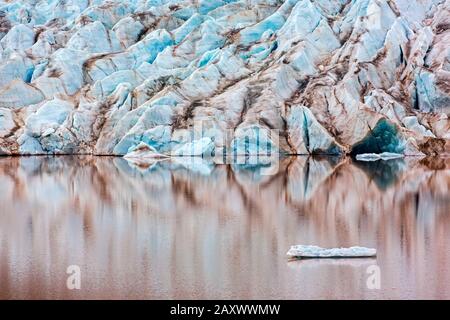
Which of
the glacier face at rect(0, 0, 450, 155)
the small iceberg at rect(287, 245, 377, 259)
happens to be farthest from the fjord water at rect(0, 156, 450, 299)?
the glacier face at rect(0, 0, 450, 155)

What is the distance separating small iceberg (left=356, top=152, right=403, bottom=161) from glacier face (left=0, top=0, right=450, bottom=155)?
0.41 m

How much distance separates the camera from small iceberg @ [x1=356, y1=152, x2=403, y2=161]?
34719 mm

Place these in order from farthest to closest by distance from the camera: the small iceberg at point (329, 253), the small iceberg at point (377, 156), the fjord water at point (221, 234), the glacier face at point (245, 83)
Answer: the glacier face at point (245, 83), the small iceberg at point (377, 156), the small iceberg at point (329, 253), the fjord water at point (221, 234)

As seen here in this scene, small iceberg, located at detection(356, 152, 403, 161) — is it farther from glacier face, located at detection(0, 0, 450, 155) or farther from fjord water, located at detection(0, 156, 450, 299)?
fjord water, located at detection(0, 156, 450, 299)

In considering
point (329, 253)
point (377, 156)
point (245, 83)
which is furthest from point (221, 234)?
point (245, 83)

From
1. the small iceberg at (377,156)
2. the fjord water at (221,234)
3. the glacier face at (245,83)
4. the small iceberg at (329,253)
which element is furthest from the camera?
the glacier face at (245,83)

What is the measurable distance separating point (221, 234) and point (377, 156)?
24045 mm

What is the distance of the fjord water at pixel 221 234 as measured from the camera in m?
8.77

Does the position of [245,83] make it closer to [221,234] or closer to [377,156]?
[377,156]

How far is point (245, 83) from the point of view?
38312 mm

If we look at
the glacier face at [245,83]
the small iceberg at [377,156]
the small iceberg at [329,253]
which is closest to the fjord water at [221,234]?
the small iceberg at [329,253]

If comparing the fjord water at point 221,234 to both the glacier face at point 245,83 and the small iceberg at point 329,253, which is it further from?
the glacier face at point 245,83

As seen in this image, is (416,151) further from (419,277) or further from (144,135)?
(419,277)

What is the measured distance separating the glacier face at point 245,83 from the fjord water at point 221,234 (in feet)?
36.6
